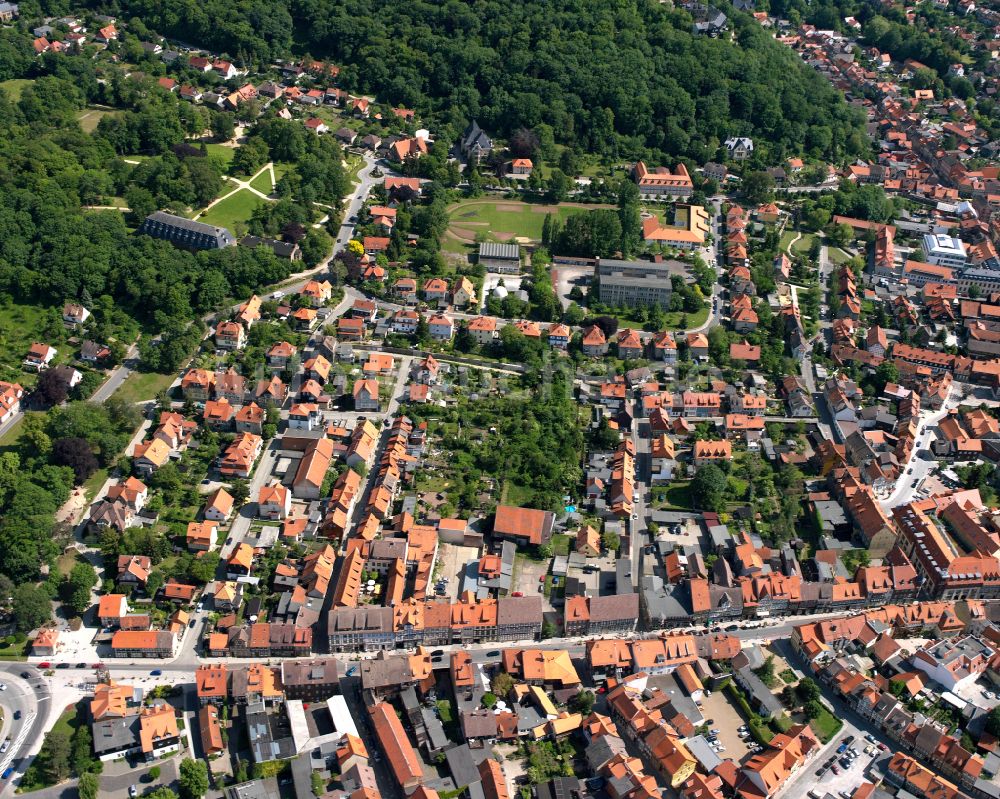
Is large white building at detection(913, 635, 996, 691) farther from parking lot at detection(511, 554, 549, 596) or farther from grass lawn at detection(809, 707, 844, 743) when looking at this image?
parking lot at detection(511, 554, 549, 596)

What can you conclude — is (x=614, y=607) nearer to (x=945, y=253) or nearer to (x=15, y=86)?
(x=945, y=253)

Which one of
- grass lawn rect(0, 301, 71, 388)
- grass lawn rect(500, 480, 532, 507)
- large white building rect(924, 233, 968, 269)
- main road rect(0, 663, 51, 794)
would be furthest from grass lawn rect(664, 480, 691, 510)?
grass lawn rect(0, 301, 71, 388)

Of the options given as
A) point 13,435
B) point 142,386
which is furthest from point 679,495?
point 13,435

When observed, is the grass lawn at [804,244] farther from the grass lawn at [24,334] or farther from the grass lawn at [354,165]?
the grass lawn at [24,334]

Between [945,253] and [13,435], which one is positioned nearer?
[13,435]

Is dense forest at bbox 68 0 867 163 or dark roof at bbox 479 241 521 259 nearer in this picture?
dark roof at bbox 479 241 521 259

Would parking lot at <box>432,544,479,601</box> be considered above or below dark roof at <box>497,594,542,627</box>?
below

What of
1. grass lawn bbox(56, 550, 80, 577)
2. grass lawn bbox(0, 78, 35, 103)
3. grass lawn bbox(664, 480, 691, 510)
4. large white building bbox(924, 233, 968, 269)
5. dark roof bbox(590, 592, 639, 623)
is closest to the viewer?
dark roof bbox(590, 592, 639, 623)
